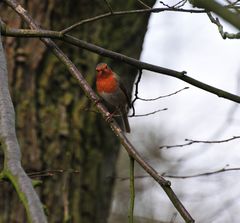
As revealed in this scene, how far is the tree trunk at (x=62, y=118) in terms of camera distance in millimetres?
4297

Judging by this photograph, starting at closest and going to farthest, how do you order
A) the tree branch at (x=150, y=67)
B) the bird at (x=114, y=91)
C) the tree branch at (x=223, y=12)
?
the tree branch at (x=223, y=12)
the tree branch at (x=150, y=67)
the bird at (x=114, y=91)

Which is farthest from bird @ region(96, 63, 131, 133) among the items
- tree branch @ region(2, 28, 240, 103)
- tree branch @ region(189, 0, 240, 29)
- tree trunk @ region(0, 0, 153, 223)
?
tree branch @ region(189, 0, 240, 29)

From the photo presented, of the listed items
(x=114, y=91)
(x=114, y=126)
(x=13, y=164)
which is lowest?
(x=114, y=91)

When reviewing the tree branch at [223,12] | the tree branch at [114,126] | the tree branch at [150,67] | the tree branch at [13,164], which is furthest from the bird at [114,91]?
the tree branch at [223,12]

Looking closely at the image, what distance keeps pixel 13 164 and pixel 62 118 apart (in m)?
2.65

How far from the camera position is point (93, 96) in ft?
9.69

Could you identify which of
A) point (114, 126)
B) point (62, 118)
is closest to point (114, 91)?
point (62, 118)

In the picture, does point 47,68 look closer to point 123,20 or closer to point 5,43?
point 5,43

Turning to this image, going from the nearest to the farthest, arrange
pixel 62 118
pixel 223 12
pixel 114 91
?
1. pixel 223 12
2. pixel 62 118
3. pixel 114 91

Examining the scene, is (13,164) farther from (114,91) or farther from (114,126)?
(114,91)

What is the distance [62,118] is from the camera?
4.42 m

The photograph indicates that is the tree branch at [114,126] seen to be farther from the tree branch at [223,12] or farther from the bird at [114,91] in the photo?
the bird at [114,91]

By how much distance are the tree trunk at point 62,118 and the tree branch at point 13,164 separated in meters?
2.14

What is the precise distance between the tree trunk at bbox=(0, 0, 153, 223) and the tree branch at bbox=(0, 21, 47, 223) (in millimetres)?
2144
